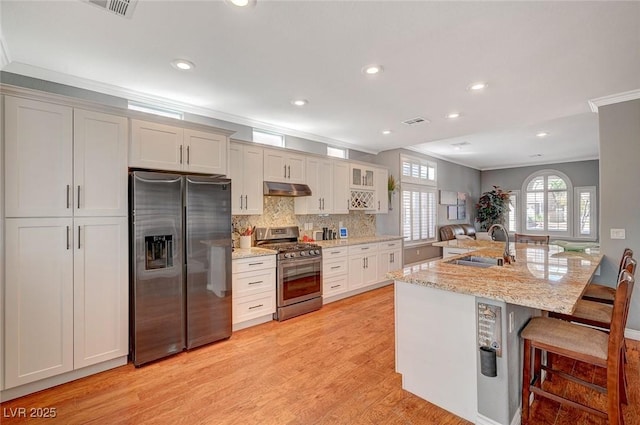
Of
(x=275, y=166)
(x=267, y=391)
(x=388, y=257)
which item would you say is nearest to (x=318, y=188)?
(x=275, y=166)

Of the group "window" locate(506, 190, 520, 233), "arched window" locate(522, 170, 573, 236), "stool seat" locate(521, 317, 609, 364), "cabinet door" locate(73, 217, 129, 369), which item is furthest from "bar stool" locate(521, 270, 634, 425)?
"window" locate(506, 190, 520, 233)

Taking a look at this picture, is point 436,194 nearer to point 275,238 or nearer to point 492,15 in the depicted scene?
point 275,238

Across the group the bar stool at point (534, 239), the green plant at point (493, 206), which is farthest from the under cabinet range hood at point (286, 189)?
the green plant at point (493, 206)

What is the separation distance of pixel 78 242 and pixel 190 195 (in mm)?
989

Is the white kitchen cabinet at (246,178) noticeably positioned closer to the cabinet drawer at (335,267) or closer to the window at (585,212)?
the cabinet drawer at (335,267)

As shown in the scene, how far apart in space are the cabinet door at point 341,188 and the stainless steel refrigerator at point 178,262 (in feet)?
7.24

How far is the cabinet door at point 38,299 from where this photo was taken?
7.36ft

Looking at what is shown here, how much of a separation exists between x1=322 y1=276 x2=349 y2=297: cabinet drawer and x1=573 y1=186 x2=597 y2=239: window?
808cm

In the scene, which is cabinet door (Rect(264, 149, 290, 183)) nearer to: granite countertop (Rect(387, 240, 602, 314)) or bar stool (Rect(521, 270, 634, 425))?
granite countertop (Rect(387, 240, 602, 314))

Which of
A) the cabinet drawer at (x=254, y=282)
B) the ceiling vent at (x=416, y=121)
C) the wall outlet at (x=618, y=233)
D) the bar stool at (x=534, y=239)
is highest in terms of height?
the ceiling vent at (x=416, y=121)

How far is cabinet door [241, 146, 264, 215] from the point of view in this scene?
3.96m

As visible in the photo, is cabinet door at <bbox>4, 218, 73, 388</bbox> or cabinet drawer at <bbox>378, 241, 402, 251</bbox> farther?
cabinet drawer at <bbox>378, 241, 402, 251</bbox>

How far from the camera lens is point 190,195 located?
3035mm

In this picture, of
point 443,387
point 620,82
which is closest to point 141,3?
point 443,387
